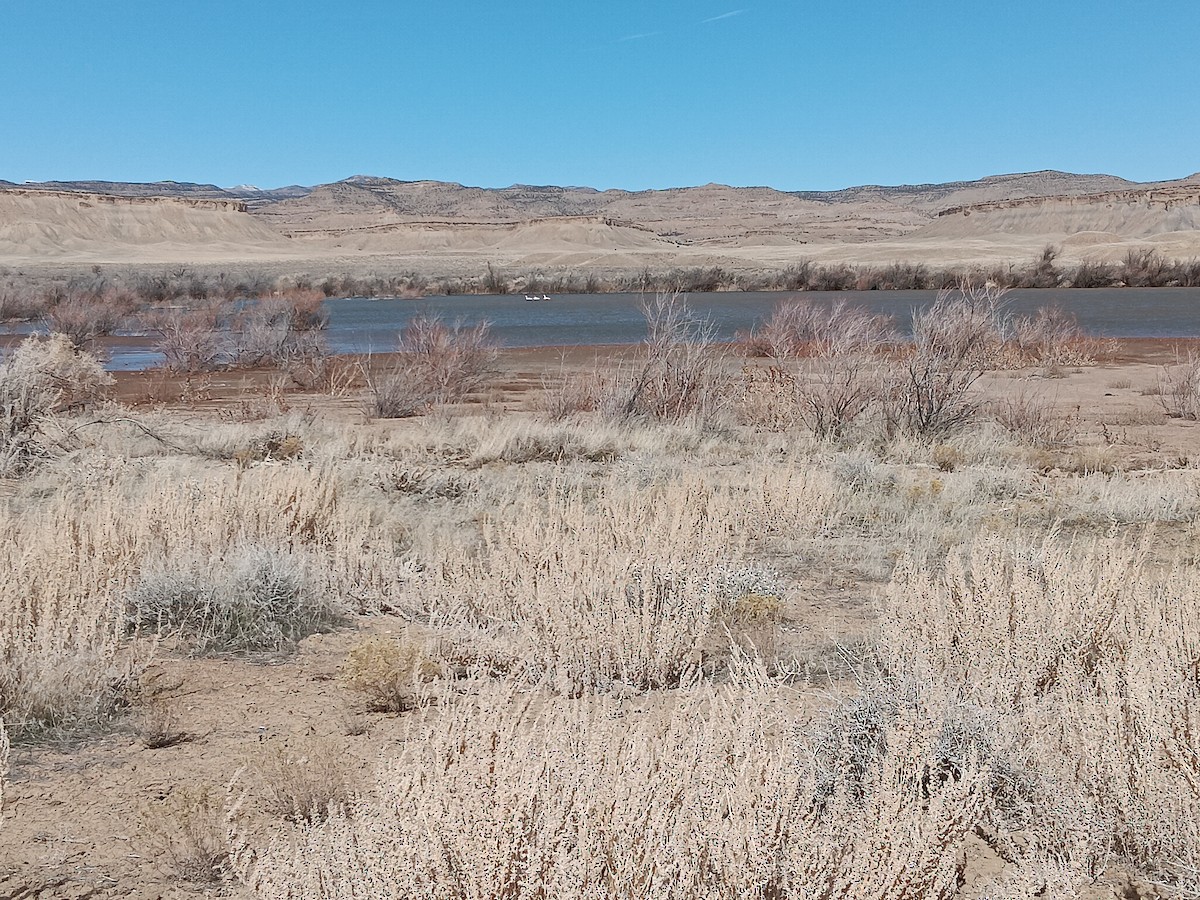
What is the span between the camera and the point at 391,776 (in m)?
2.66

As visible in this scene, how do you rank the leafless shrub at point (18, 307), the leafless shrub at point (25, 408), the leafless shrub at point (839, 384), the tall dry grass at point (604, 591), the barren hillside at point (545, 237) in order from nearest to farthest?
the tall dry grass at point (604, 591)
the leafless shrub at point (25, 408)
the leafless shrub at point (839, 384)
the leafless shrub at point (18, 307)
the barren hillside at point (545, 237)

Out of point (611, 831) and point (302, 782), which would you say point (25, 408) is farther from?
point (611, 831)

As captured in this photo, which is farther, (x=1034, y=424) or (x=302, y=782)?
(x=1034, y=424)

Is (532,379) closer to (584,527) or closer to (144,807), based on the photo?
(584,527)

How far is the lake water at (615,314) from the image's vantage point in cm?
2910

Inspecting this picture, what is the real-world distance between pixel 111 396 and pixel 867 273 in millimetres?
48684

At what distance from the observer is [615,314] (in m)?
39.9

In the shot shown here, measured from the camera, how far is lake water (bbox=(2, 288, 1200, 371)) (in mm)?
29095

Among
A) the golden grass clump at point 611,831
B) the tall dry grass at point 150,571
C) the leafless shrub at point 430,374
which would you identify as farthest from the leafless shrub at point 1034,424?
the golden grass clump at point 611,831

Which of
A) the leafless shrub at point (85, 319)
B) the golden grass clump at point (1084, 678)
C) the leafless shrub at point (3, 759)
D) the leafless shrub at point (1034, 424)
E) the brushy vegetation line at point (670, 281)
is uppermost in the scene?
the brushy vegetation line at point (670, 281)

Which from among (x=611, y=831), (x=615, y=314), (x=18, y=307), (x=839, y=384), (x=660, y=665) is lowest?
(x=660, y=665)

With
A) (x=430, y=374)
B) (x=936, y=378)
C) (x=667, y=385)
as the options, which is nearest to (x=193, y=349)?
(x=430, y=374)

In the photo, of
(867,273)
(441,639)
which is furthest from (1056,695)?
(867,273)

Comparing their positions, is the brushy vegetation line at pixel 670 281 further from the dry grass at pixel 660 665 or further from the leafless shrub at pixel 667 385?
the dry grass at pixel 660 665
